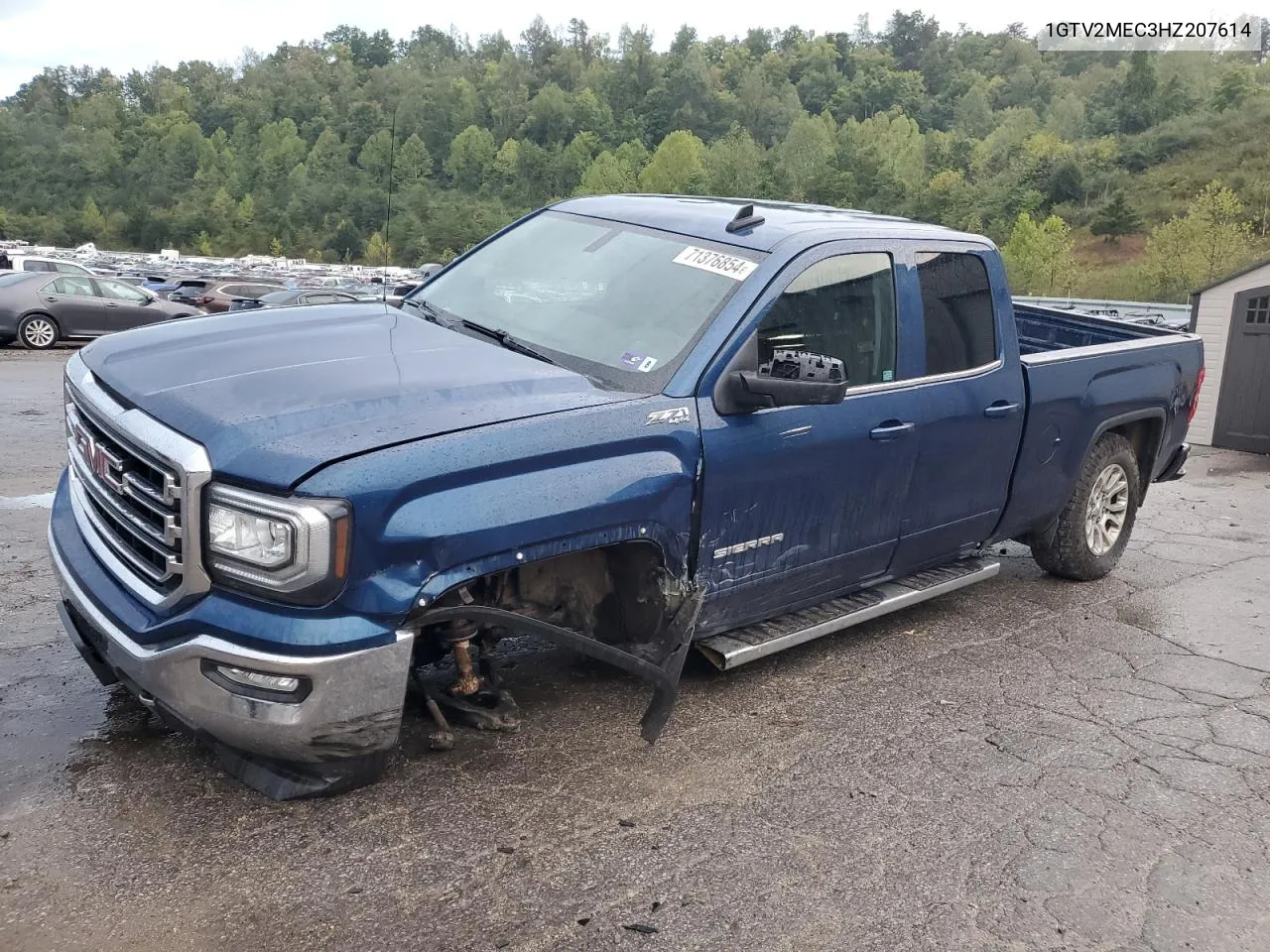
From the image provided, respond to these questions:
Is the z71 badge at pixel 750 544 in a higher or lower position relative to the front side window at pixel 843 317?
lower

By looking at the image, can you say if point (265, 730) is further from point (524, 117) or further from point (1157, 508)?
point (524, 117)

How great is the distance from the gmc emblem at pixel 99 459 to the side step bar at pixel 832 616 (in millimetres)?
2068

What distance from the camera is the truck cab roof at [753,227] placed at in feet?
14.1

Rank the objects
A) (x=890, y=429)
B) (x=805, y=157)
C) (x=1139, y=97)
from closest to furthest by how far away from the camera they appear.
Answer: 1. (x=890, y=429)
2. (x=805, y=157)
3. (x=1139, y=97)

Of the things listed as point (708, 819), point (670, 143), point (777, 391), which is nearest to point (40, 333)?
point (777, 391)

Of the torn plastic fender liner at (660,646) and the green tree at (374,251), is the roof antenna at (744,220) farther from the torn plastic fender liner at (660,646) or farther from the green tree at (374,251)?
the green tree at (374,251)

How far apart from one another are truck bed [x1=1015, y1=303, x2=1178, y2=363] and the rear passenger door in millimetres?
1587

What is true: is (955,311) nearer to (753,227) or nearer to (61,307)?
(753,227)

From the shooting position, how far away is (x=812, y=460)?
4.05 meters

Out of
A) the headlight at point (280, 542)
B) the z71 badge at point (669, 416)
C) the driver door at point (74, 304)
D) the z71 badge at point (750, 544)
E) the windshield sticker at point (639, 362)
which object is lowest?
the driver door at point (74, 304)

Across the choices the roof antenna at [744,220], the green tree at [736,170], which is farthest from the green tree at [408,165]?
the green tree at [736,170]

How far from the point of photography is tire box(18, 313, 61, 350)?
57.7 ft

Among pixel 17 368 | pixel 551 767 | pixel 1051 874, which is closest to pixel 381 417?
pixel 551 767

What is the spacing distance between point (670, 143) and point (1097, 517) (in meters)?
133
